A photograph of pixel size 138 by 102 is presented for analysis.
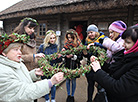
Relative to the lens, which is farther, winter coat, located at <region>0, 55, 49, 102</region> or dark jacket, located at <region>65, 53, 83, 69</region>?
dark jacket, located at <region>65, 53, 83, 69</region>

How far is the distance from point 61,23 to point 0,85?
5.67m

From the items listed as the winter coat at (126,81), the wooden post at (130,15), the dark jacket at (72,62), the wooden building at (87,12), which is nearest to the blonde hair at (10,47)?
Answer: the winter coat at (126,81)

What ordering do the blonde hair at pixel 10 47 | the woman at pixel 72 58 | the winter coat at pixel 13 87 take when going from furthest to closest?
1. the woman at pixel 72 58
2. the blonde hair at pixel 10 47
3. the winter coat at pixel 13 87

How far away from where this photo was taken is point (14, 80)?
103cm

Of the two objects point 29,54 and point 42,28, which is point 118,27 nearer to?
point 29,54

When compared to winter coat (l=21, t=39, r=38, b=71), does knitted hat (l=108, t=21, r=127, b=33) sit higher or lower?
higher

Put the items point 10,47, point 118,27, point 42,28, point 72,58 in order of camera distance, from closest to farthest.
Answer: point 10,47, point 118,27, point 72,58, point 42,28

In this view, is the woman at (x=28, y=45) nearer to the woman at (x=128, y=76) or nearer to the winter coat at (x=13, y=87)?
the winter coat at (x=13, y=87)

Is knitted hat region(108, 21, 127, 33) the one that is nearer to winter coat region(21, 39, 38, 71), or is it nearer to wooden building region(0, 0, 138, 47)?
winter coat region(21, 39, 38, 71)

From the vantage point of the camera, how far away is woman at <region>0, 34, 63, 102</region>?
3.22 ft

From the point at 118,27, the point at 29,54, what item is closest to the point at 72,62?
the point at 29,54

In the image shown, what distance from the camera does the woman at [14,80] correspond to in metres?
0.98

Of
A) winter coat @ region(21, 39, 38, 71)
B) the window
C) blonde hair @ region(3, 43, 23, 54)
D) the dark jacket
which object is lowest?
the dark jacket

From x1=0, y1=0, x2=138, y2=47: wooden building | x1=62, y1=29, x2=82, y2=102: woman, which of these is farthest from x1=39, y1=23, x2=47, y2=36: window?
x1=62, y1=29, x2=82, y2=102: woman
